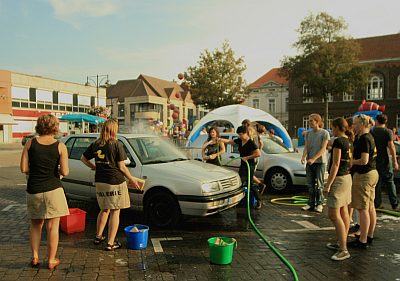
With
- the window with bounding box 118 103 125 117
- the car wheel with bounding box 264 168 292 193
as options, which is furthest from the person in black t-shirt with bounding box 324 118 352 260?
the window with bounding box 118 103 125 117

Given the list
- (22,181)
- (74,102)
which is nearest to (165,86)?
(74,102)

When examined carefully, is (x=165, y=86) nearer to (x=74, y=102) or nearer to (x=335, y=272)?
(x=74, y=102)

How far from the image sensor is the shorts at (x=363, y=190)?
5.10 m

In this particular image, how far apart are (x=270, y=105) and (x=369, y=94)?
23.9 meters

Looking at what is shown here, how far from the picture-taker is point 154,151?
7.04m

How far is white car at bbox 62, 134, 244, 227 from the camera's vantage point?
593 centimetres

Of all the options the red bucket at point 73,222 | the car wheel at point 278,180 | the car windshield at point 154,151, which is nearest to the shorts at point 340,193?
the car windshield at point 154,151

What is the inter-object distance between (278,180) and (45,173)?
22.0 feet

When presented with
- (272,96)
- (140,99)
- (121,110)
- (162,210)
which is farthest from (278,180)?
(121,110)

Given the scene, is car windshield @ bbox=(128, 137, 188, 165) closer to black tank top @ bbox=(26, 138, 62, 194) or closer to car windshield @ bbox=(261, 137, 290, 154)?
black tank top @ bbox=(26, 138, 62, 194)

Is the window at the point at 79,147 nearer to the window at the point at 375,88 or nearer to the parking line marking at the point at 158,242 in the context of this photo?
the parking line marking at the point at 158,242

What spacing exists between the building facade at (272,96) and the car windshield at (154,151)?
64.2 m

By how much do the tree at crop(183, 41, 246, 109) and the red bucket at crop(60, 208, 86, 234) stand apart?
94.2 feet

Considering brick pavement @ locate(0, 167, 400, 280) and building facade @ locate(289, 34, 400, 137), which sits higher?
building facade @ locate(289, 34, 400, 137)
